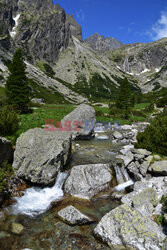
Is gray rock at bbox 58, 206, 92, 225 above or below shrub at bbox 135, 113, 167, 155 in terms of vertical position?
below

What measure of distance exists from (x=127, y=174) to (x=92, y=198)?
385cm

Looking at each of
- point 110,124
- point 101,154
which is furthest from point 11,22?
point 101,154

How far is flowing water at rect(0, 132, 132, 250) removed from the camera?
666 cm

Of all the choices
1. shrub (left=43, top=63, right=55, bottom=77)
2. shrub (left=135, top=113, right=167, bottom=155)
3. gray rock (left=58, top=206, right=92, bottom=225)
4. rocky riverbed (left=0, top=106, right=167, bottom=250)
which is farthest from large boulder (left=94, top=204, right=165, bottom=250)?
shrub (left=43, top=63, right=55, bottom=77)

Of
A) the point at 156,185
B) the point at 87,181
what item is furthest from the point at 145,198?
the point at 87,181

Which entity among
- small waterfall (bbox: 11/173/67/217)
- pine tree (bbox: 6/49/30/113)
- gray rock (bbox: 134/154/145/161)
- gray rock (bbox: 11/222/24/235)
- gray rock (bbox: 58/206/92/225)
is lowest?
gray rock (bbox: 11/222/24/235)

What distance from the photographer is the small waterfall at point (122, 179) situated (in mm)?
11270

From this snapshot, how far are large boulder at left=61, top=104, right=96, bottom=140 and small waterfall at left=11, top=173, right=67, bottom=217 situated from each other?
421 inches

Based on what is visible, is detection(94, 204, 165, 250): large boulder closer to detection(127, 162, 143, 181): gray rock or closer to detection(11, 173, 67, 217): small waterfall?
detection(11, 173, 67, 217): small waterfall

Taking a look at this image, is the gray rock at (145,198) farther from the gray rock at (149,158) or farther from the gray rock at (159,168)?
the gray rock at (149,158)

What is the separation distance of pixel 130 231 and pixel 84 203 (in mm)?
3286

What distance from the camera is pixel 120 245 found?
649 cm

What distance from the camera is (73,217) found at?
7738 millimetres

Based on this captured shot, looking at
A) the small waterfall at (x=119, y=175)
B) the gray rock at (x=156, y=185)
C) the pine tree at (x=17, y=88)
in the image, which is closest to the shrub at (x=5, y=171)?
the small waterfall at (x=119, y=175)
